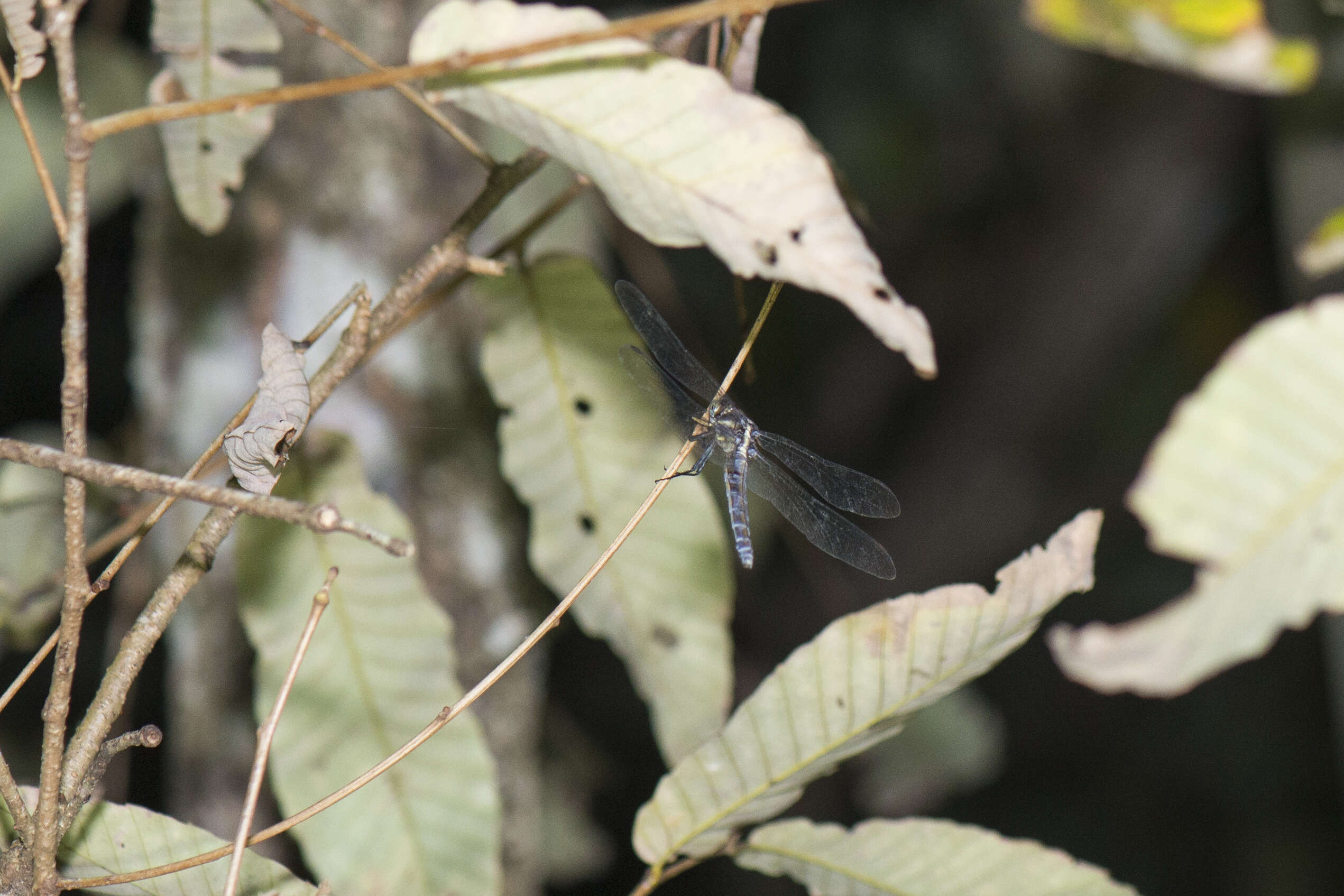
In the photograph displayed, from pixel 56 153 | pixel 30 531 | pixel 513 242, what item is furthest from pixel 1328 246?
pixel 56 153

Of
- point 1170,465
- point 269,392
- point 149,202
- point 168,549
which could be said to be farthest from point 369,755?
point 149,202

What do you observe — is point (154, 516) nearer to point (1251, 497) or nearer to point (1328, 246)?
point (1251, 497)

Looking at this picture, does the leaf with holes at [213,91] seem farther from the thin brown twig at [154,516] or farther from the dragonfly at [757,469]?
the dragonfly at [757,469]

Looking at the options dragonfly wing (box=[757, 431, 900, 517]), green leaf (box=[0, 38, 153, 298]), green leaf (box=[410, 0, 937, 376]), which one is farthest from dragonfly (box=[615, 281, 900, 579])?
green leaf (box=[0, 38, 153, 298])

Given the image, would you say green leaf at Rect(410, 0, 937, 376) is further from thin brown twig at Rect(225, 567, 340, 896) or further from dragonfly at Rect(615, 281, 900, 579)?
dragonfly at Rect(615, 281, 900, 579)

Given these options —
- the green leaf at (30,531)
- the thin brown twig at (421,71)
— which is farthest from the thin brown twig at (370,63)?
the green leaf at (30,531)

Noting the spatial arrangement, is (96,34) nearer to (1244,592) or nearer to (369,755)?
(369,755)
